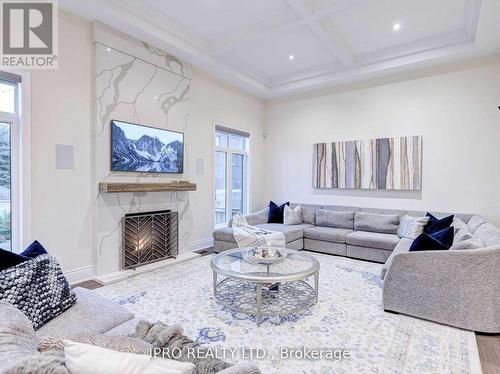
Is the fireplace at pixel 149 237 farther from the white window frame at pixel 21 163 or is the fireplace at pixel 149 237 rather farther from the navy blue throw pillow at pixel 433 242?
the navy blue throw pillow at pixel 433 242

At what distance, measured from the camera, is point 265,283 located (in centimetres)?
274

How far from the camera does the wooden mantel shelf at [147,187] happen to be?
11.8ft

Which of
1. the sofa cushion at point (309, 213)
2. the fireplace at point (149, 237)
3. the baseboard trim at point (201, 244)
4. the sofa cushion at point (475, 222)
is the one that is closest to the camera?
the sofa cushion at point (475, 222)

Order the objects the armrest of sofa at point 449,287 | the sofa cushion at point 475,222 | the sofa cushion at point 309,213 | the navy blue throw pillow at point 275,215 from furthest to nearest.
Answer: the navy blue throw pillow at point 275,215, the sofa cushion at point 309,213, the sofa cushion at point 475,222, the armrest of sofa at point 449,287

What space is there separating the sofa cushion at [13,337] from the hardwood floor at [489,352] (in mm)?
2673

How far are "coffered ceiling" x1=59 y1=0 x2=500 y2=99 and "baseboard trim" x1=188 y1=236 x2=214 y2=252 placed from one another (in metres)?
3.09

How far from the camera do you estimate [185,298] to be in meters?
3.01

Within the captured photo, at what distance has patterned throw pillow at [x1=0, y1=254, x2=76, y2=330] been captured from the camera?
59.9 inches

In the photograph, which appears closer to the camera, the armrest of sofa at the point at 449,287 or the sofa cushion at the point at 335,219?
the armrest of sofa at the point at 449,287

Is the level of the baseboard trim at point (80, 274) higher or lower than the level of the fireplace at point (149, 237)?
lower

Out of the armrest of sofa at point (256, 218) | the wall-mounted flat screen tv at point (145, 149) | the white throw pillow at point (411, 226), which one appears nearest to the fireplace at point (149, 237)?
the wall-mounted flat screen tv at point (145, 149)

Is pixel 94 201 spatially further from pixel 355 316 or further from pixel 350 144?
pixel 350 144

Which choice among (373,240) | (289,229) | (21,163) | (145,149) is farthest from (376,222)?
(21,163)

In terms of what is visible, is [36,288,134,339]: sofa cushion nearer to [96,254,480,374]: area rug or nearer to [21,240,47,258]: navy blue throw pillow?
[21,240,47,258]: navy blue throw pillow
